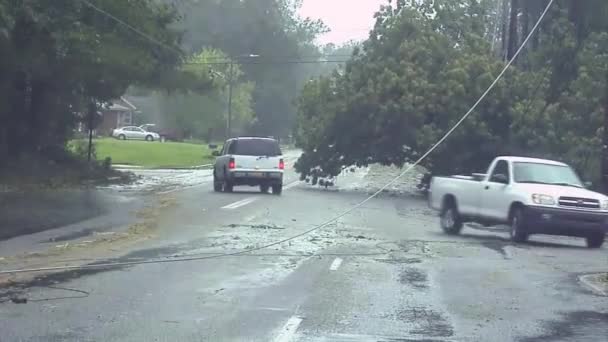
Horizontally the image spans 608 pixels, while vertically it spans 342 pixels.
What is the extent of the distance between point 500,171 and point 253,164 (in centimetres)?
1511

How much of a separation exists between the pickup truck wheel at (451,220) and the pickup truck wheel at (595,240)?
10.2 ft

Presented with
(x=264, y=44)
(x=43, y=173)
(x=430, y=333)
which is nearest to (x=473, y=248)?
(x=430, y=333)

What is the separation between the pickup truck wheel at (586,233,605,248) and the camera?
856 inches

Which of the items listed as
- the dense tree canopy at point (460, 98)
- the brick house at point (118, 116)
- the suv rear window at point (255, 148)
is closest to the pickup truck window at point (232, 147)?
the suv rear window at point (255, 148)

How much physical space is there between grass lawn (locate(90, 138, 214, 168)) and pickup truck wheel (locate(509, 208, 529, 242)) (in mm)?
42359

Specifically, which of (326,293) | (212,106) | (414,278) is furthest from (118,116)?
(326,293)

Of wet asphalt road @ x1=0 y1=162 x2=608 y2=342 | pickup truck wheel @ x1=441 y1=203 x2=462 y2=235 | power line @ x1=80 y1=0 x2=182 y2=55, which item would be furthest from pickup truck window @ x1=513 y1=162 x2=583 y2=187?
power line @ x1=80 y1=0 x2=182 y2=55

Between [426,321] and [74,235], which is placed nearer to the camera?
[426,321]

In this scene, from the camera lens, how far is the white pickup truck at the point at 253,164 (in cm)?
3703

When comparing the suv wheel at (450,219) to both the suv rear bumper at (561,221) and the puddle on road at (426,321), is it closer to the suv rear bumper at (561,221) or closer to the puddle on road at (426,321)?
the suv rear bumper at (561,221)

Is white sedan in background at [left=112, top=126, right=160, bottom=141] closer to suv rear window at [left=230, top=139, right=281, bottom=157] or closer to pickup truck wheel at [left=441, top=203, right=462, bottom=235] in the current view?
suv rear window at [left=230, top=139, right=281, bottom=157]

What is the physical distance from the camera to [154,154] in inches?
2867

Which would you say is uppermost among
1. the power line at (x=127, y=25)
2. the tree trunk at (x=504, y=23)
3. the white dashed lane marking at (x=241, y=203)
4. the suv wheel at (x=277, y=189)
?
the tree trunk at (x=504, y=23)

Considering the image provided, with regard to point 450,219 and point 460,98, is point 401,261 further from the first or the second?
point 460,98
